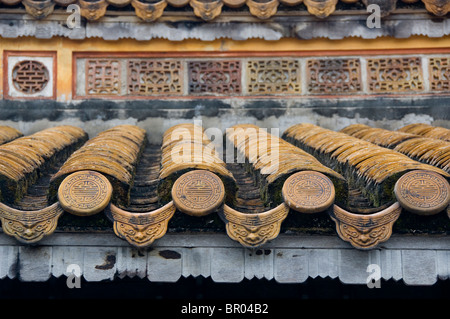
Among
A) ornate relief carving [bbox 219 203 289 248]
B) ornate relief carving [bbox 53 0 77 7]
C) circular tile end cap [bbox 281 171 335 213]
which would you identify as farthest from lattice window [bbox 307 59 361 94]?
ornate relief carving [bbox 219 203 289 248]

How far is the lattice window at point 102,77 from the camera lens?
6.98 m

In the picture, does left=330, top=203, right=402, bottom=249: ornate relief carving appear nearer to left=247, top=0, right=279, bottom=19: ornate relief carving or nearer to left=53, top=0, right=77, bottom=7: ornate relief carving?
left=247, top=0, right=279, bottom=19: ornate relief carving

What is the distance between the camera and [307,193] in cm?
359

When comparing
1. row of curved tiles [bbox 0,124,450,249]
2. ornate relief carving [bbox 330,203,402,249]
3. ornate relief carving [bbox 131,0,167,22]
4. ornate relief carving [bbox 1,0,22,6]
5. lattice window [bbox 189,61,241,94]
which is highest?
ornate relief carving [bbox 1,0,22,6]

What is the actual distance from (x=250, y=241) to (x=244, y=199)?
0.52 m

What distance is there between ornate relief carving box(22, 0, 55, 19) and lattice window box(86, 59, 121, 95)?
26.2 inches

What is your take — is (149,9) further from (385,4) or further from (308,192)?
(308,192)

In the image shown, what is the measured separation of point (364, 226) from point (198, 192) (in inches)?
37.2

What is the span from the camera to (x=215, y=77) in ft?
23.0

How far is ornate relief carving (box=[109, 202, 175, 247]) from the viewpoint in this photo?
11.9 ft

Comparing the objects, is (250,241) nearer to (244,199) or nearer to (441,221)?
(244,199)

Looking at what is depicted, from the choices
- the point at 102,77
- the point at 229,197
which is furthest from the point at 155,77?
the point at 229,197

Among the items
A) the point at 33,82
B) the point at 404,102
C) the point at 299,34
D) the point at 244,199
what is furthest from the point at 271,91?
the point at 244,199

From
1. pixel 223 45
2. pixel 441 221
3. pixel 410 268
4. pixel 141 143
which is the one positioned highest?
pixel 223 45
